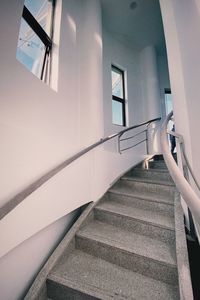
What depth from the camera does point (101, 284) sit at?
4.03 ft

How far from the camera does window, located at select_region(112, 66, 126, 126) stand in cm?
349

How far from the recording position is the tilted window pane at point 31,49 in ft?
5.31

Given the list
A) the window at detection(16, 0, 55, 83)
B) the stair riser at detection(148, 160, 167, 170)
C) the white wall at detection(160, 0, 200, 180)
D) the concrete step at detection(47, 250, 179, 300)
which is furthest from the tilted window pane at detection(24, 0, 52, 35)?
A: the stair riser at detection(148, 160, 167, 170)

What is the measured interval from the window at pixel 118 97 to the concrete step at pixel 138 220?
6.30 ft

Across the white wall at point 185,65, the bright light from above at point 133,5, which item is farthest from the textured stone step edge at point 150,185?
the bright light from above at point 133,5

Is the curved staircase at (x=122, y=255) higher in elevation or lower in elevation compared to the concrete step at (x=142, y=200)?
lower

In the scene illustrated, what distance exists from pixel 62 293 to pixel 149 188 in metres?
1.60

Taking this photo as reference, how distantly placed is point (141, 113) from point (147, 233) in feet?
9.97

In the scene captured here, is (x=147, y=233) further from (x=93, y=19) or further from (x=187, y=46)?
(x=93, y=19)

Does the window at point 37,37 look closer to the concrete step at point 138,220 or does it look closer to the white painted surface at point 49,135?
the white painted surface at point 49,135

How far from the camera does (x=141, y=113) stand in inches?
159

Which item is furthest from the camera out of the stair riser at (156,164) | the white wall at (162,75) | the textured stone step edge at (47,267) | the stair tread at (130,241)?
the white wall at (162,75)

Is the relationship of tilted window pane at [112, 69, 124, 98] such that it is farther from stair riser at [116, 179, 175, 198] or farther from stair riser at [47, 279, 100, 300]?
stair riser at [47, 279, 100, 300]

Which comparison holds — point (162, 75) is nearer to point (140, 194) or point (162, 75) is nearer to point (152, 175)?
point (152, 175)
